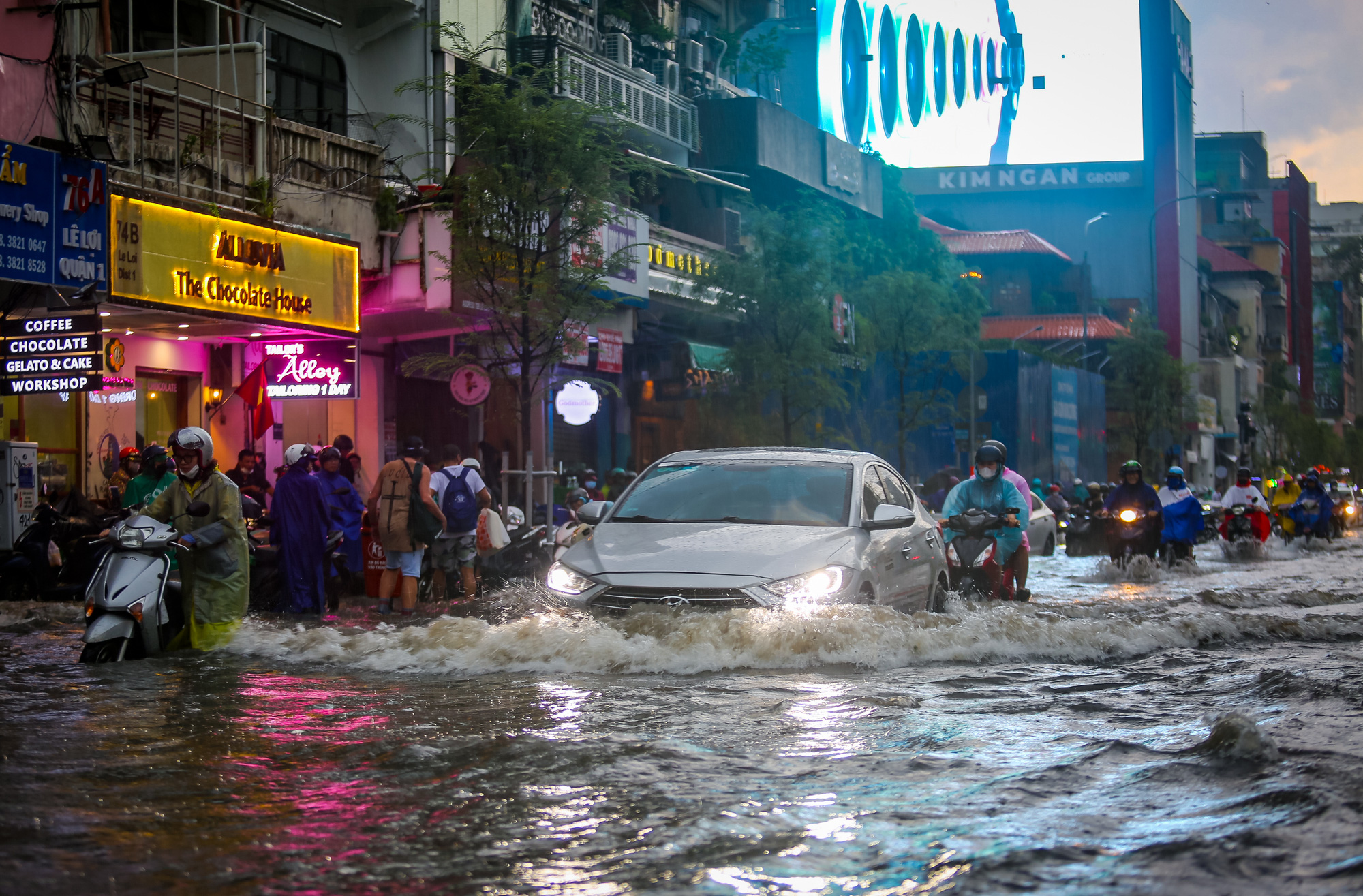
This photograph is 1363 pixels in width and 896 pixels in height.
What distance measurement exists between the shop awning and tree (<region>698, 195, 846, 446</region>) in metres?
0.90

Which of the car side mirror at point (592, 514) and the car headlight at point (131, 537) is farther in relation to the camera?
the car side mirror at point (592, 514)

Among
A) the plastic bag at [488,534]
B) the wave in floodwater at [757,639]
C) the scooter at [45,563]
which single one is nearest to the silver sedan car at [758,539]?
the wave in floodwater at [757,639]

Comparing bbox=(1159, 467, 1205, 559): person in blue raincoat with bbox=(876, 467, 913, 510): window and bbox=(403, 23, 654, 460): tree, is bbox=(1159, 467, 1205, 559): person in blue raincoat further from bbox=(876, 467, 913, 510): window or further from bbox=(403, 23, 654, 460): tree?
bbox=(876, 467, 913, 510): window

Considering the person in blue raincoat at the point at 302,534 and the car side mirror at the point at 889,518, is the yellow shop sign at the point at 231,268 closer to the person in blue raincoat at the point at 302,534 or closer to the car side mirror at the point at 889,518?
the person in blue raincoat at the point at 302,534

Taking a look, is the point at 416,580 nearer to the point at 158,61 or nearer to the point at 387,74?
the point at 158,61

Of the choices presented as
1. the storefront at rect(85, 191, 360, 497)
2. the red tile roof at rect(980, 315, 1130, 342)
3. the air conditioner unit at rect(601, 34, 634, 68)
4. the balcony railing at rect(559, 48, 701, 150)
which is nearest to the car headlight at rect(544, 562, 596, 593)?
the storefront at rect(85, 191, 360, 497)

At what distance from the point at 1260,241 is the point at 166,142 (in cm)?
9972

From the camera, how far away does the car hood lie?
318 inches

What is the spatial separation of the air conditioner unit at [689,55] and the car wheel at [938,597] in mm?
24801

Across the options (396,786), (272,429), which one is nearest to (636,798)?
(396,786)

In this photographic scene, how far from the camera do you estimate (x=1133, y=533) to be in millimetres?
17594

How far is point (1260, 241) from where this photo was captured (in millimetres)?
104250

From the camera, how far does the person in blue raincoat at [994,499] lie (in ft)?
40.5

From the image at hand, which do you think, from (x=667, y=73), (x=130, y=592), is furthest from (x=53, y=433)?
(x=667, y=73)
